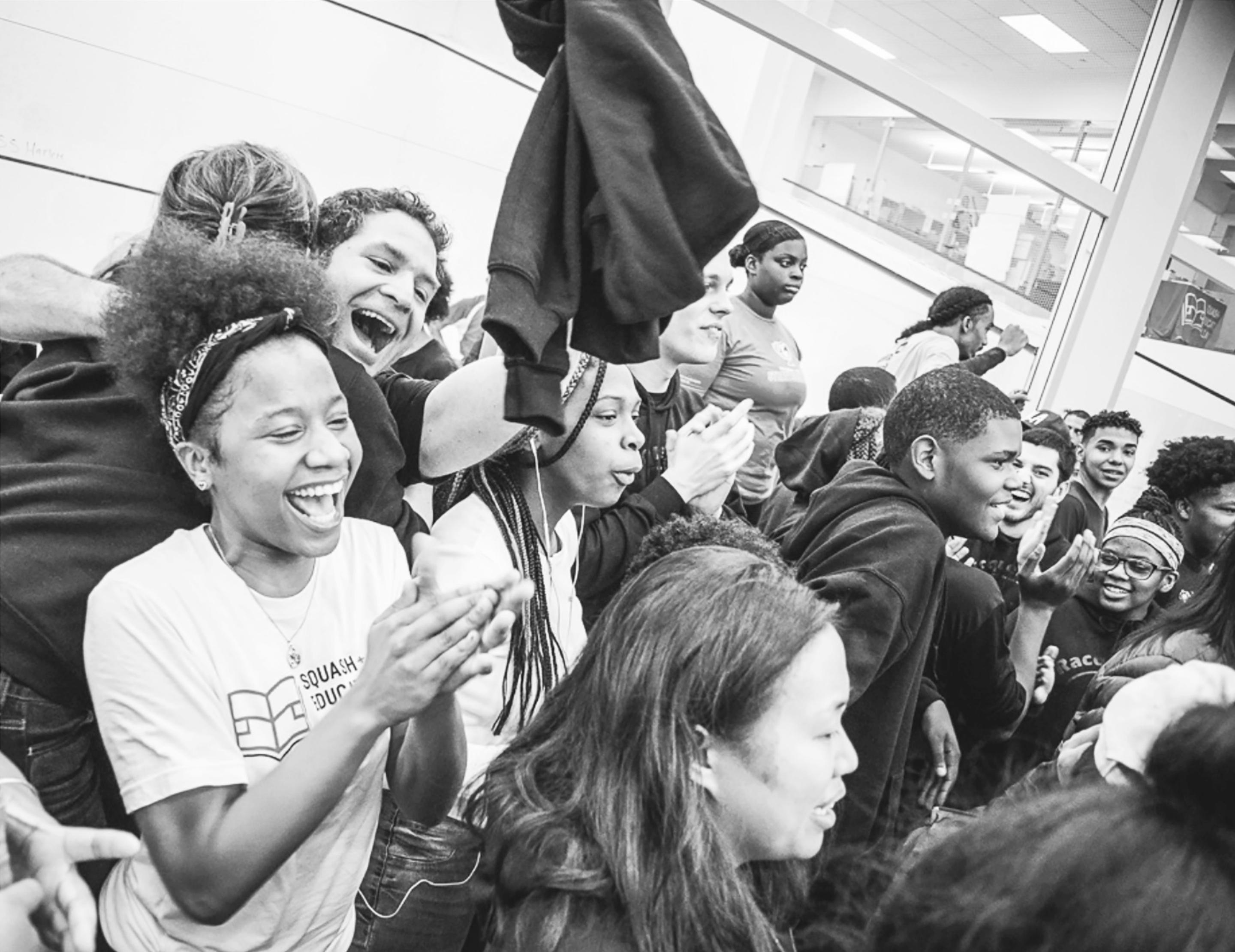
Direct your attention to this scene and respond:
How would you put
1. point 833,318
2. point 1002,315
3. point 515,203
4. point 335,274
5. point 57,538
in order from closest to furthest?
point 57,538 → point 515,203 → point 335,274 → point 833,318 → point 1002,315

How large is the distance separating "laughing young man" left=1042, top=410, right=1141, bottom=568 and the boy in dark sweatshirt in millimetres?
1712

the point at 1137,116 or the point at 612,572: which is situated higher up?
the point at 1137,116

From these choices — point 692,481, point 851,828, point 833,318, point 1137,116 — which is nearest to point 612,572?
point 692,481

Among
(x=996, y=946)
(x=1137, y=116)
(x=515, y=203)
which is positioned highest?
(x=1137, y=116)

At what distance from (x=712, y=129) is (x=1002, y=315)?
426 cm

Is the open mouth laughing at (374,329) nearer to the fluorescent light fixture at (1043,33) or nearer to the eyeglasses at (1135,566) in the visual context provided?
the eyeglasses at (1135,566)

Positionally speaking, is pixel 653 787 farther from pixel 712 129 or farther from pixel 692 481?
pixel 692 481

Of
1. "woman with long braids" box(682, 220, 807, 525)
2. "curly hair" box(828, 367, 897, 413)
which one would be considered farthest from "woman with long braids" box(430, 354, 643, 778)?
"curly hair" box(828, 367, 897, 413)

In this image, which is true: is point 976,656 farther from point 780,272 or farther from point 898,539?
point 780,272

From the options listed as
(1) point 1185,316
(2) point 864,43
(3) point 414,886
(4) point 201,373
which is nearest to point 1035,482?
(2) point 864,43

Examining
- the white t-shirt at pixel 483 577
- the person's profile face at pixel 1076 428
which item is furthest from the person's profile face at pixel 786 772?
the person's profile face at pixel 1076 428

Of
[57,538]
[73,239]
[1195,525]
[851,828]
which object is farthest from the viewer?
[1195,525]

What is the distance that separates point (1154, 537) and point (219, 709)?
2.56 meters

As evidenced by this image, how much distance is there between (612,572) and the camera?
1992 mm
